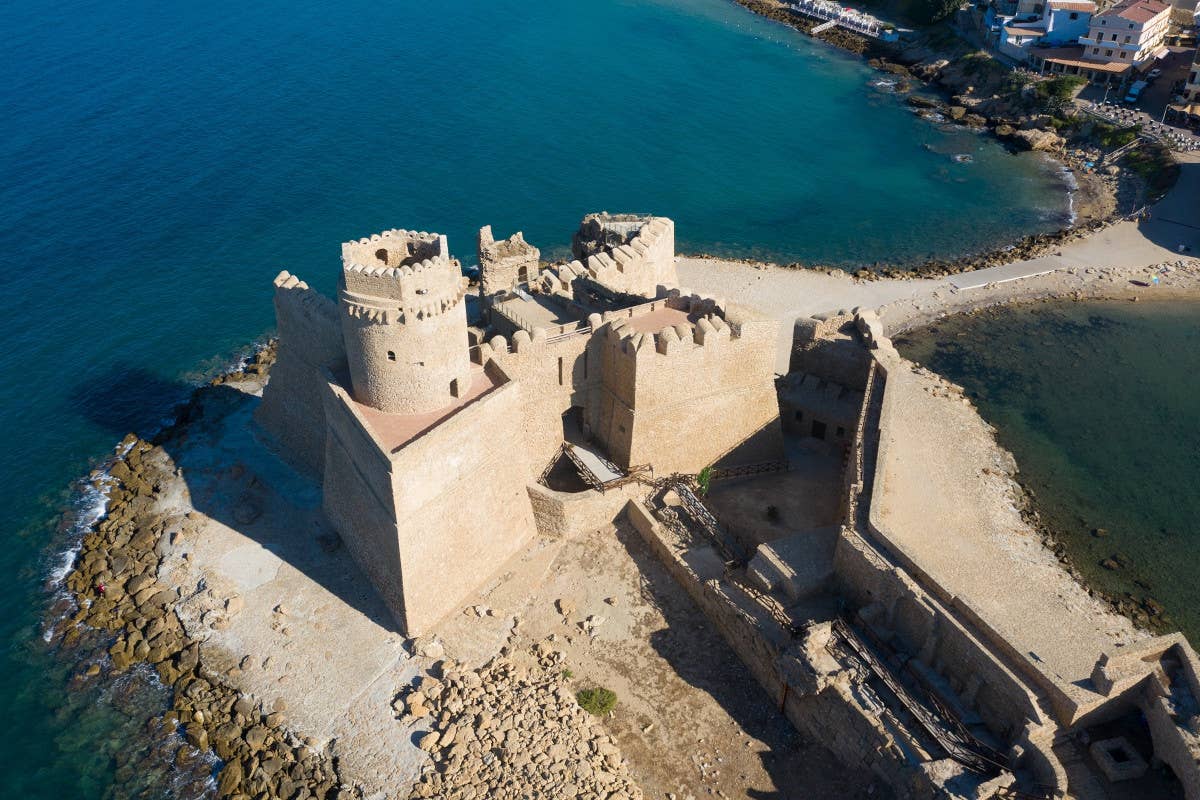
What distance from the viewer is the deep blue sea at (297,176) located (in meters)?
43.8

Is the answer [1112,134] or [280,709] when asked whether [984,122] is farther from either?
[280,709]

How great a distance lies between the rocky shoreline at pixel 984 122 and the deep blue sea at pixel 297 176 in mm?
2404

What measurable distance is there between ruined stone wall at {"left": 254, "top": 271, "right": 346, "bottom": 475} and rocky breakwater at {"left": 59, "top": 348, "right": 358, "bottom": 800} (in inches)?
207

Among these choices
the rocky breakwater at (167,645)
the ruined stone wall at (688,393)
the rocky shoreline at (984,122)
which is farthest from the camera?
the rocky shoreline at (984,122)

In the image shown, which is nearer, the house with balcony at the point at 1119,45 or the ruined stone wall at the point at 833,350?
the ruined stone wall at the point at 833,350

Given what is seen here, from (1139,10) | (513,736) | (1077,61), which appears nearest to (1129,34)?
(1139,10)

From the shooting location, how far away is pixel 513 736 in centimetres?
2845

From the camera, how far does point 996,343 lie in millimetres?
52250

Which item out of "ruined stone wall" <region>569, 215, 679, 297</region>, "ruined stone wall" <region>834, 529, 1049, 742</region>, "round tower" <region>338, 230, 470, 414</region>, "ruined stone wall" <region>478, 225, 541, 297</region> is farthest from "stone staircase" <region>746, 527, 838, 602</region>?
"ruined stone wall" <region>478, 225, 541, 297</region>

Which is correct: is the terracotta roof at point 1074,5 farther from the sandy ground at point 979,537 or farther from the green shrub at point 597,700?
the green shrub at point 597,700

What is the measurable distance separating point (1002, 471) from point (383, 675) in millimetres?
28966

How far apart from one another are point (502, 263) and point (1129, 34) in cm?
6867

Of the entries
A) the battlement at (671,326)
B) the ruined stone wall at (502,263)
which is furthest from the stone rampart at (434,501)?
the ruined stone wall at (502,263)

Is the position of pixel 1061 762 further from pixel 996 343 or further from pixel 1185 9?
pixel 1185 9
